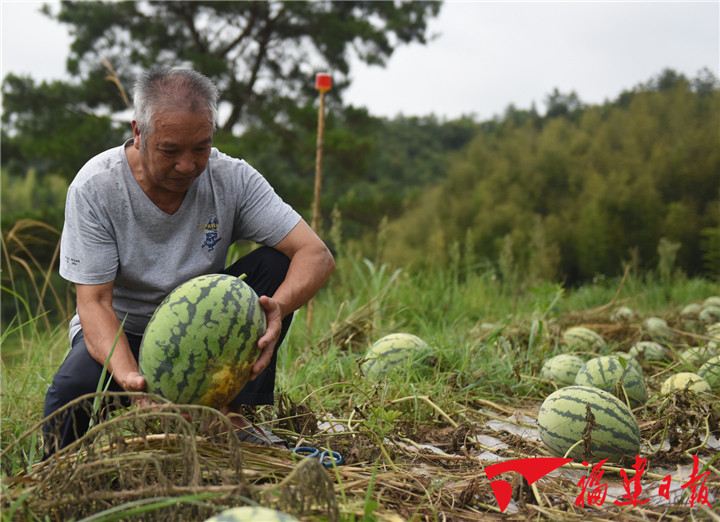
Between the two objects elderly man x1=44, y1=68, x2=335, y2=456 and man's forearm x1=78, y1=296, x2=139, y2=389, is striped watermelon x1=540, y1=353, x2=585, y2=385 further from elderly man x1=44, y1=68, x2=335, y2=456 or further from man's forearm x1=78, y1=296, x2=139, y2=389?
man's forearm x1=78, y1=296, x2=139, y2=389

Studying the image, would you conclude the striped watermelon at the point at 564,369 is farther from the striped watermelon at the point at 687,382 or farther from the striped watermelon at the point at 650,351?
the striped watermelon at the point at 650,351

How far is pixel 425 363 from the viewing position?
3.32 m

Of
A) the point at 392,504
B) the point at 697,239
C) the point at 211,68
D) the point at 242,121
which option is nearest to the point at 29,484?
the point at 392,504

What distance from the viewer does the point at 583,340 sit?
12.1ft

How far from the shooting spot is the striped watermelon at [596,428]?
214 cm

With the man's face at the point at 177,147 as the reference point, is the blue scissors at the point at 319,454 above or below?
below

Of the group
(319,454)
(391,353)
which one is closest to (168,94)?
(319,454)

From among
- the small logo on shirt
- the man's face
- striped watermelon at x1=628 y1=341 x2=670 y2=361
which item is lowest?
striped watermelon at x1=628 y1=341 x2=670 y2=361

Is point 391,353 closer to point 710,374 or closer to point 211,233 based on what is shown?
point 211,233

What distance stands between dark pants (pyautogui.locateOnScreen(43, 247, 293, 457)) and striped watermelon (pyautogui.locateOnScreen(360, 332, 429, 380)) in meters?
Result: 0.77

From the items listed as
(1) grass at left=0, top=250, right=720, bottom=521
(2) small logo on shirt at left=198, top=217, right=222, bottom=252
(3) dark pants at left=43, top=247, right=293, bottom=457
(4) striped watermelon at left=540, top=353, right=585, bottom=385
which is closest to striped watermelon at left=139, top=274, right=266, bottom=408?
(1) grass at left=0, top=250, right=720, bottom=521

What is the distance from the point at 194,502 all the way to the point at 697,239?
957 cm

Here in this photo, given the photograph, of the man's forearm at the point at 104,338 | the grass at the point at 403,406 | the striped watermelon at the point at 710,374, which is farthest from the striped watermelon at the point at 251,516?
the striped watermelon at the point at 710,374

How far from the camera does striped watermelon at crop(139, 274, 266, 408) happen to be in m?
1.90
